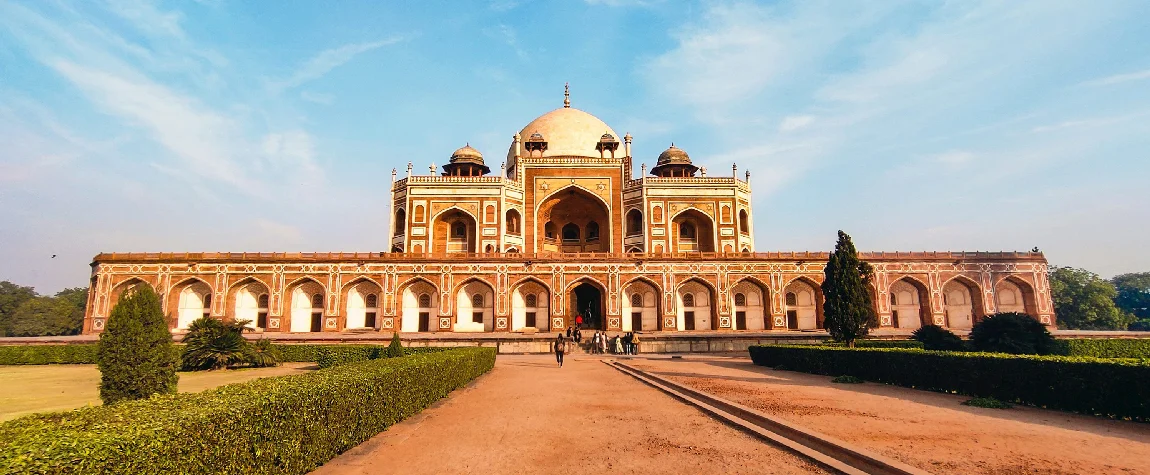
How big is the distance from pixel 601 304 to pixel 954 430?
25364mm

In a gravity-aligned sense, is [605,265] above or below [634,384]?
above

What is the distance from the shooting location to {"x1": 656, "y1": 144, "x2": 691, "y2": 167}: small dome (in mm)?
42688

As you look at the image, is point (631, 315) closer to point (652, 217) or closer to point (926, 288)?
point (652, 217)

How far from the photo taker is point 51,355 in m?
21.6

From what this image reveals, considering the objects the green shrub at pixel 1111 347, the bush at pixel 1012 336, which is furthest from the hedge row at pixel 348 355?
the green shrub at pixel 1111 347

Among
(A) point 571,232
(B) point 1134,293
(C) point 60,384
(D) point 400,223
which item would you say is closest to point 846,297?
(C) point 60,384

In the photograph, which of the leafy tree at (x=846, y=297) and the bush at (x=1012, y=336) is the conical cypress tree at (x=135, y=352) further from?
the bush at (x=1012, y=336)

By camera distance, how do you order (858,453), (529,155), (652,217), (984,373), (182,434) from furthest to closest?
(529,155) < (652,217) < (984,373) < (858,453) < (182,434)

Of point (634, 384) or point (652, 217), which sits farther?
point (652, 217)

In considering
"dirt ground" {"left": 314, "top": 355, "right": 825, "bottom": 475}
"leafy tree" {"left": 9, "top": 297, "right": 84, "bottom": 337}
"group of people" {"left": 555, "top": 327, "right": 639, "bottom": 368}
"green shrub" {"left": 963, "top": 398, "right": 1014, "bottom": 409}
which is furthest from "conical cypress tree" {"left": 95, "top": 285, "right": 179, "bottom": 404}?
"leafy tree" {"left": 9, "top": 297, "right": 84, "bottom": 337}

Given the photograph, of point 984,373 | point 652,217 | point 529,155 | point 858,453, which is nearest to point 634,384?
point 984,373

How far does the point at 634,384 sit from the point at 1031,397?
7642 mm

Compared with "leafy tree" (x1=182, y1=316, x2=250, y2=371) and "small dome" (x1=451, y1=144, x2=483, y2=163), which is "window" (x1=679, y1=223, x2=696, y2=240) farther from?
"leafy tree" (x1=182, y1=316, x2=250, y2=371)

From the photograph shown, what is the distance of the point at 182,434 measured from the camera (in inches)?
156
